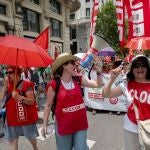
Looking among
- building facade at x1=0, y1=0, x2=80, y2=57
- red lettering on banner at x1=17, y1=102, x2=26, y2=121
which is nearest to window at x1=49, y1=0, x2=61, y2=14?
building facade at x1=0, y1=0, x2=80, y2=57

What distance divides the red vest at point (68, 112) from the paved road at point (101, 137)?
2.11 metres

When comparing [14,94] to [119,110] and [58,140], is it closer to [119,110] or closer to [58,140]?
[58,140]

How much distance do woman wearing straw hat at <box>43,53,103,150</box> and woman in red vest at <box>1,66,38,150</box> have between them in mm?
690

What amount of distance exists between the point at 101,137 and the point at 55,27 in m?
25.1

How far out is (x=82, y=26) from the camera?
220 ft

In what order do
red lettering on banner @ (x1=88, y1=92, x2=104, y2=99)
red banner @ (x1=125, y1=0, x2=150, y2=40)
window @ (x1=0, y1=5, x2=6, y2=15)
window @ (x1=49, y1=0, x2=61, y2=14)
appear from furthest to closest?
window @ (x1=49, y1=0, x2=61, y2=14), window @ (x1=0, y1=5, x2=6, y2=15), red lettering on banner @ (x1=88, y1=92, x2=104, y2=99), red banner @ (x1=125, y1=0, x2=150, y2=40)

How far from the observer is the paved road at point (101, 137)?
19.1ft

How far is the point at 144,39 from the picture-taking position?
4.76 meters

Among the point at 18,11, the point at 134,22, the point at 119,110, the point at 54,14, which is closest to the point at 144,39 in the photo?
the point at 134,22

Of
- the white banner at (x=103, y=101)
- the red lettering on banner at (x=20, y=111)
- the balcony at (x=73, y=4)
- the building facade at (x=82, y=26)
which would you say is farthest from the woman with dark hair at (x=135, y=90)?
the building facade at (x=82, y=26)

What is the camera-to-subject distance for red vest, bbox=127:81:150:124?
3217 mm

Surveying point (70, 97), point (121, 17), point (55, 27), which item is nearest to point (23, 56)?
point (70, 97)

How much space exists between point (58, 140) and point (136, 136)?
100cm

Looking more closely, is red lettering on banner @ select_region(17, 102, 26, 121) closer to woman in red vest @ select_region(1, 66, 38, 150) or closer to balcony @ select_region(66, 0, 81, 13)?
woman in red vest @ select_region(1, 66, 38, 150)
